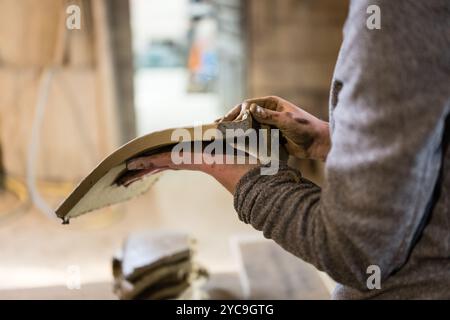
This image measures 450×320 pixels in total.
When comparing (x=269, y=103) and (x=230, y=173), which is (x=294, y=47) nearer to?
(x=269, y=103)

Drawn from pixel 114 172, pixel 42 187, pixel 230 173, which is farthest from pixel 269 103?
pixel 42 187

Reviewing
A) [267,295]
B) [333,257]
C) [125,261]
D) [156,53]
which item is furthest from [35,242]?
[156,53]

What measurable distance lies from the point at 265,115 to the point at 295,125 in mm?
90

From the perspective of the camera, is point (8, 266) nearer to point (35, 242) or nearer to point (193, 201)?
point (35, 242)

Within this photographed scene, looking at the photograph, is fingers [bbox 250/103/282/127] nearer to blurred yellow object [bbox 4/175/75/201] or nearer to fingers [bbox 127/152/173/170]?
fingers [bbox 127/152/173/170]

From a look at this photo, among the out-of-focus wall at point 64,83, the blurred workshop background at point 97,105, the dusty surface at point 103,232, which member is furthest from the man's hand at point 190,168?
the out-of-focus wall at point 64,83

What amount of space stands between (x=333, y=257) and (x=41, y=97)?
2.55 meters

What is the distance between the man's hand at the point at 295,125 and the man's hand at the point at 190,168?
3.8 inches

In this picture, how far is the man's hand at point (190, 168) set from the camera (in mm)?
783

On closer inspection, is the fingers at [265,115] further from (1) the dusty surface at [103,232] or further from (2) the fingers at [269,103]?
(1) the dusty surface at [103,232]

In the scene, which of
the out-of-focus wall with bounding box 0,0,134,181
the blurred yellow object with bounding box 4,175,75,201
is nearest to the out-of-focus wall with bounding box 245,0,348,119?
the out-of-focus wall with bounding box 0,0,134,181

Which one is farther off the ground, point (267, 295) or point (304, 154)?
point (304, 154)

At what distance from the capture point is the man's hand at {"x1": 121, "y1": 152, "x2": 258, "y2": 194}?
2.57 feet

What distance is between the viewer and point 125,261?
1.58 metres
